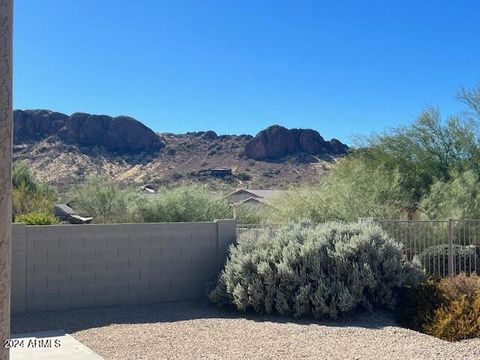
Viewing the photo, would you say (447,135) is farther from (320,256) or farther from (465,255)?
(320,256)

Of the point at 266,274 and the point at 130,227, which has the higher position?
the point at 130,227

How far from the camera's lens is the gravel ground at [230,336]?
721cm

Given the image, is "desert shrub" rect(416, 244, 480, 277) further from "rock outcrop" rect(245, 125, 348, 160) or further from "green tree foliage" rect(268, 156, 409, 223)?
"rock outcrop" rect(245, 125, 348, 160)

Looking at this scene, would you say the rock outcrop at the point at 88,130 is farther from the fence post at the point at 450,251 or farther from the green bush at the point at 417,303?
the green bush at the point at 417,303

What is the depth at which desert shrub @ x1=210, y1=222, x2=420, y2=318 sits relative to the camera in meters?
9.48

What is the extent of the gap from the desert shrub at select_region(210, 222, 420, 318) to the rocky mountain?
120ft

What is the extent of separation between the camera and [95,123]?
5638cm

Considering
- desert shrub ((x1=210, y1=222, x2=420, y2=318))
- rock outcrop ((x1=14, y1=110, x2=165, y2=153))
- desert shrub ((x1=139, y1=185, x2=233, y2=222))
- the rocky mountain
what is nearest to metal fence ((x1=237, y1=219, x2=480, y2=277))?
desert shrub ((x1=210, y1=222, x2=420, y2=318))

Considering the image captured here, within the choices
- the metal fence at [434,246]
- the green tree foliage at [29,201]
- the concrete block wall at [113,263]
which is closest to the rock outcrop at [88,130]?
the green tree foliage at [29,201]

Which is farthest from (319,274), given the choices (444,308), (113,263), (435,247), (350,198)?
(350,198)

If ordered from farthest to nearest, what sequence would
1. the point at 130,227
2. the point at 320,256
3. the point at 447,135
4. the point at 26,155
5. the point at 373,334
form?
the point at 26,155 < the point at 447,135 < the point at 130,227 < the point at 320,256 < the point at 373,334

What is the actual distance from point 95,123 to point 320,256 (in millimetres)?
49217

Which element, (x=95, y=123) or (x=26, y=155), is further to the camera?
(x=95, y=123)

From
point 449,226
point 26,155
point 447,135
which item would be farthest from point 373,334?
point 26,155
